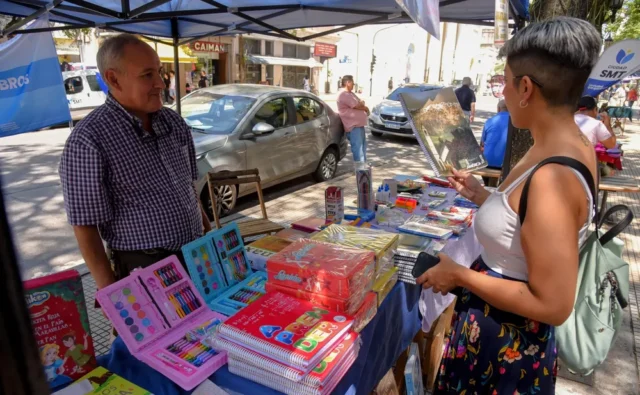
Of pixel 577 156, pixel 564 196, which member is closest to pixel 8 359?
pixel 564 196

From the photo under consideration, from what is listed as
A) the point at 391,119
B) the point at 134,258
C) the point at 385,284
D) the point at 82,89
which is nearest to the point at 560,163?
the point at 385,284

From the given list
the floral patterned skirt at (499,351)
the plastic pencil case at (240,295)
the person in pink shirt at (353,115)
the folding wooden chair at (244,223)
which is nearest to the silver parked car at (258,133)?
the person in pink shirt at (353,115)

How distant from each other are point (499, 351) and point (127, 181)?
163 centimetres

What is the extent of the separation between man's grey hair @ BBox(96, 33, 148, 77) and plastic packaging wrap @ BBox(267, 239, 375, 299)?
3.79 ft

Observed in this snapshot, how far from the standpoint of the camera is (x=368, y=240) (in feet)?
6.29

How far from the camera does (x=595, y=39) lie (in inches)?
44.8

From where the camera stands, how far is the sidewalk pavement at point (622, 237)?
268 cm

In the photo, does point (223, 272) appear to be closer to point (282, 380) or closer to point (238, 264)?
point (238, 264)

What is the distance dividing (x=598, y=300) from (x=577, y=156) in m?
0.82

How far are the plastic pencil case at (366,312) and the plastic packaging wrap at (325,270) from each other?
4 centimetres

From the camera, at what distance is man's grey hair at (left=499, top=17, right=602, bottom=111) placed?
1130 millimetres

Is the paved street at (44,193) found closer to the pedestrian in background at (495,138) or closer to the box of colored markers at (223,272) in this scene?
the box of colored markers at (223,272)

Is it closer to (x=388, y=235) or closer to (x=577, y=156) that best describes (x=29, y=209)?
(x=388, y=235)

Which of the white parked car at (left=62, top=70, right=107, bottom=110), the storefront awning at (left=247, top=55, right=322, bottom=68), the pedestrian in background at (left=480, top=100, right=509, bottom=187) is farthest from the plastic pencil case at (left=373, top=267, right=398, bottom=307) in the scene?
the storefront awning at (left=247, top=55, right=322, bottom=68)
